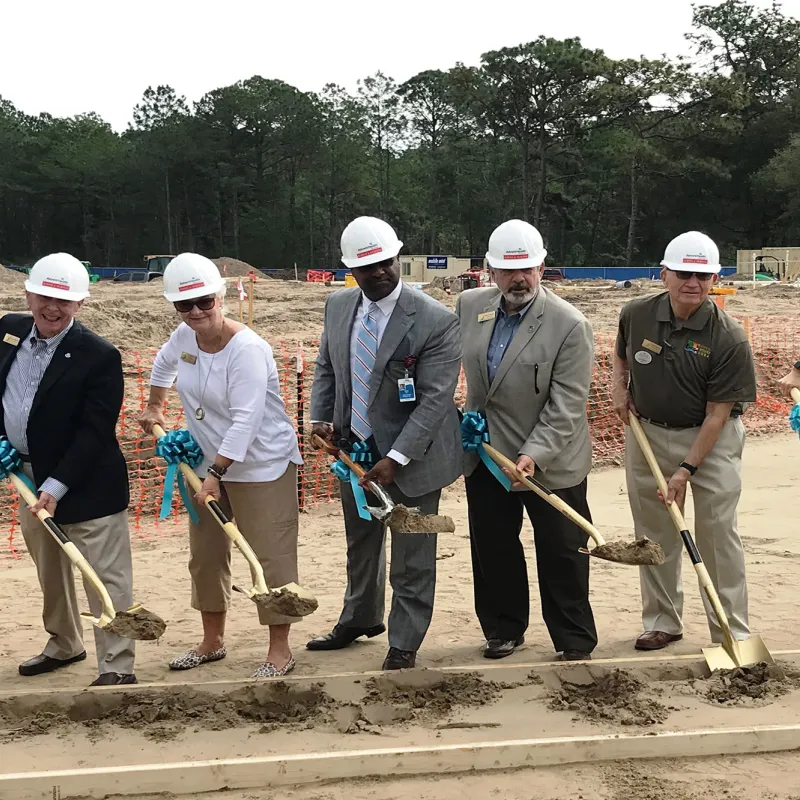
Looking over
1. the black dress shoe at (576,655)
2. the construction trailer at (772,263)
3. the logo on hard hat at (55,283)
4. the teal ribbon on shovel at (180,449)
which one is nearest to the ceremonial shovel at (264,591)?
the teal ribbon on shovel at (180,449)

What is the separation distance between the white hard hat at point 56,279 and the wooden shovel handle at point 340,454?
48.7 inches

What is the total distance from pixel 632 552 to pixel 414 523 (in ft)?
3.05

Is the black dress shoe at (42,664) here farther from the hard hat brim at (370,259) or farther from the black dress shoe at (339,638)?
the hard hat brim at (370,259)

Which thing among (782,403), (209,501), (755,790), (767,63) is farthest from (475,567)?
(767,63)

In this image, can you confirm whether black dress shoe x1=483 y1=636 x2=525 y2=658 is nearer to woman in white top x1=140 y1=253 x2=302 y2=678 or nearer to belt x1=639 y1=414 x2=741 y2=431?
woman in white top x1=140 y1=253 x2=302 y2=678

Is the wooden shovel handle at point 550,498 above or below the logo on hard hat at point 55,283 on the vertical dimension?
below

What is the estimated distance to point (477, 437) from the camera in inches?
185

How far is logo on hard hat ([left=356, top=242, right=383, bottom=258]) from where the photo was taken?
4371mm

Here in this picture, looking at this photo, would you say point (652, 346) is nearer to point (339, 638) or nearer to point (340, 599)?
point (339, 638)

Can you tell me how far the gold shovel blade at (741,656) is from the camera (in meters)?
4.51

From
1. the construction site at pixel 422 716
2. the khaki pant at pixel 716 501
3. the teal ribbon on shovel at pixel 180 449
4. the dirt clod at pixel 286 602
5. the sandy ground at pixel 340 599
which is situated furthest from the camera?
the sandy ground at pixel 340 599

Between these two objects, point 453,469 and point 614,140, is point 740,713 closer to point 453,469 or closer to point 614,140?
point 453,469

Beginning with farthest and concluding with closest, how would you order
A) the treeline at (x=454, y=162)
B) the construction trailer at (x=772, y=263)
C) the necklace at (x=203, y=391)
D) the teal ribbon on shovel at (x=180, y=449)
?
the treeline at (x=454, y=162)
the construction trailer at (x=772, y=263)
the teal ribbon on shovel at (x=180, y=449)
the necklace at (x=203, y=391)

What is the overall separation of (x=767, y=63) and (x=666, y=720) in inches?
2289
